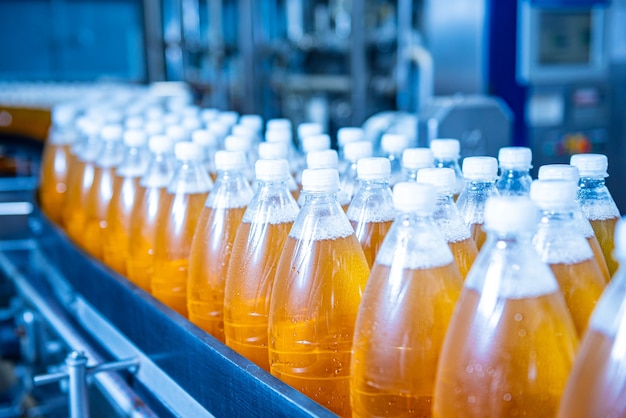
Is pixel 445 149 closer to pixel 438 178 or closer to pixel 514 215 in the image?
pixel 438 178

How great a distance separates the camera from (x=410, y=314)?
2.04ft

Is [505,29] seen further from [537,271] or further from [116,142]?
[537,271]

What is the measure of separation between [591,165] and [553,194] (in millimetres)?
207

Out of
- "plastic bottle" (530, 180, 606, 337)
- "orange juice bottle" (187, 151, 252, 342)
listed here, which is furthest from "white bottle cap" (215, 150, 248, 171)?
"plastic bottle" (530, 180, 606, 337)

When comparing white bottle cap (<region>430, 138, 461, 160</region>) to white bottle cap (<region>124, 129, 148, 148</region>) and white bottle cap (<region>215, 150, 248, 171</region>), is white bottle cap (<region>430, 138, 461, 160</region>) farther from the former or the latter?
white bottle cap (<region>124, 129, 148, 148</region>)

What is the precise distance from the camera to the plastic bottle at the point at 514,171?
31.4 inches

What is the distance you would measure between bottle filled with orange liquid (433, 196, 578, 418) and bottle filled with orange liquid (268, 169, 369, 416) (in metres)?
0.20

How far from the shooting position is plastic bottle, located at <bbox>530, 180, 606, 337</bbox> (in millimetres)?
591

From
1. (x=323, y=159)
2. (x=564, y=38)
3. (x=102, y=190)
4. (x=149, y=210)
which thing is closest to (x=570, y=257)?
(x=323, y=159)

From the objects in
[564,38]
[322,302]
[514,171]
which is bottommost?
[322,302]

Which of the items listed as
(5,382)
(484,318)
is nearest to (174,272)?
(484,318)

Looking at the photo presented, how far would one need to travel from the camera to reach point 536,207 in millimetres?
530

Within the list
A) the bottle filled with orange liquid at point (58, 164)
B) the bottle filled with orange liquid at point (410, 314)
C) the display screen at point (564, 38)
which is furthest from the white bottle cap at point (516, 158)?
the display screen at point (564, 38)

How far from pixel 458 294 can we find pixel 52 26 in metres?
7.17
